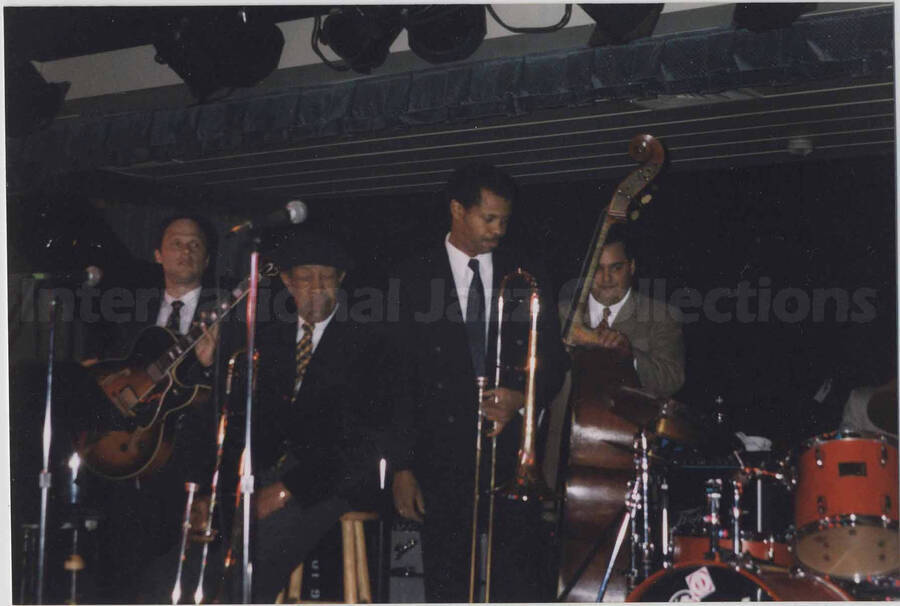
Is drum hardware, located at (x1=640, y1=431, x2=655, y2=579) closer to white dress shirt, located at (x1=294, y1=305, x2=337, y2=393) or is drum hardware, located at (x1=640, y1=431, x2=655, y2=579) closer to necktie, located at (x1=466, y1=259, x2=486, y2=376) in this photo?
necktie, located at (x1=466, y1=259, x2=486, y2=376)

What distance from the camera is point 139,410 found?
472 cm

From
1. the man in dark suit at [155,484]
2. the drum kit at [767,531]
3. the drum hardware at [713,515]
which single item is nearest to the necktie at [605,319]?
the drum kit at [767,531]

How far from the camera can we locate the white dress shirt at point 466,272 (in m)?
4.66

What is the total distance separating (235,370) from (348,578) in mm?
1064

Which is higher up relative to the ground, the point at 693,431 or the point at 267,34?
the point at 267,34

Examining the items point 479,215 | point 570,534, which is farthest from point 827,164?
point 570,534

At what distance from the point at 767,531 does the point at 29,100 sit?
13.2 feet

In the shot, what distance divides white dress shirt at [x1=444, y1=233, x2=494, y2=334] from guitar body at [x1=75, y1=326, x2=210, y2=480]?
1.19 metres

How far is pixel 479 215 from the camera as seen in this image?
4820mm

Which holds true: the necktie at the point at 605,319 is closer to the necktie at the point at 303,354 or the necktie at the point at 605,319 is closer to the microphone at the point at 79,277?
the necktie at the point at 303,354

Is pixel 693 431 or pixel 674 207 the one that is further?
pixel 674 207

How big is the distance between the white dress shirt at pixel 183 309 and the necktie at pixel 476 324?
4.24ft

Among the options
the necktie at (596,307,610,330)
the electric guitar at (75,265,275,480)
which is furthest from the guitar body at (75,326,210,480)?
the necktie at (596,307,610,330)

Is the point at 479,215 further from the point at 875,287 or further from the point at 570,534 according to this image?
the point at 875,287
